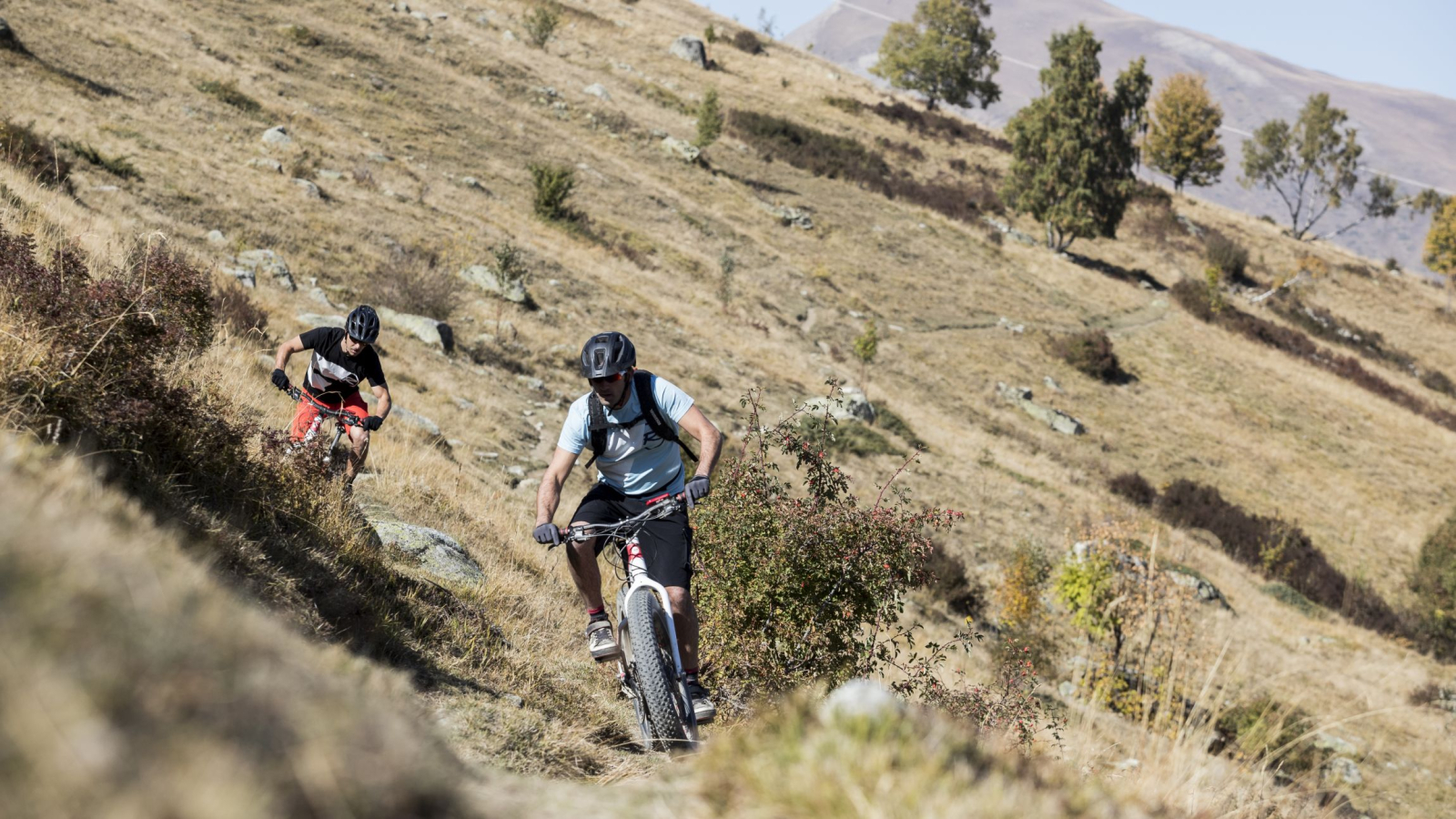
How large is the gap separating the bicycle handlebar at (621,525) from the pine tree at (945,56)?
242ft

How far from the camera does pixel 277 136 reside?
22.6 m

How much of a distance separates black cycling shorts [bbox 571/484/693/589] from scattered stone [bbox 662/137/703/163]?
37.4m

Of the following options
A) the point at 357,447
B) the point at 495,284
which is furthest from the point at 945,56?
the point at 357,447

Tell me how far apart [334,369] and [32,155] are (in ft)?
35.3

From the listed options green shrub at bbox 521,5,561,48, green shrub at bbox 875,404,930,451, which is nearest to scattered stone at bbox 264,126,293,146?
green shrub at bbox 875,404,930,451

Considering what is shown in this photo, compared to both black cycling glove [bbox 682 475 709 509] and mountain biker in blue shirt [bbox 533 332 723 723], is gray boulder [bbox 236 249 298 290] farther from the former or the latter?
black cycling glove [bbox 682 475 709 509]

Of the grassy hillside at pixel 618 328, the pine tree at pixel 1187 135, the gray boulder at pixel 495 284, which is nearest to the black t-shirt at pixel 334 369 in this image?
the grassy hillside at pixel 618 328

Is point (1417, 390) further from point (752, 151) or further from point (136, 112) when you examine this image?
point (136, 112)

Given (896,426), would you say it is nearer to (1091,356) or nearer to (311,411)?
(1091,356)

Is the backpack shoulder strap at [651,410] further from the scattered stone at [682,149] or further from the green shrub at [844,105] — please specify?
the green shrub at [844,105]

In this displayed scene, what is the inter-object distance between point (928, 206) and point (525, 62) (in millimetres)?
22328

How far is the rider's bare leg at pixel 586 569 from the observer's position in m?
4.91

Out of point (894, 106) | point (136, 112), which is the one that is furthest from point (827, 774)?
point (894, 106)

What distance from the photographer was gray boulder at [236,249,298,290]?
14742 mm
